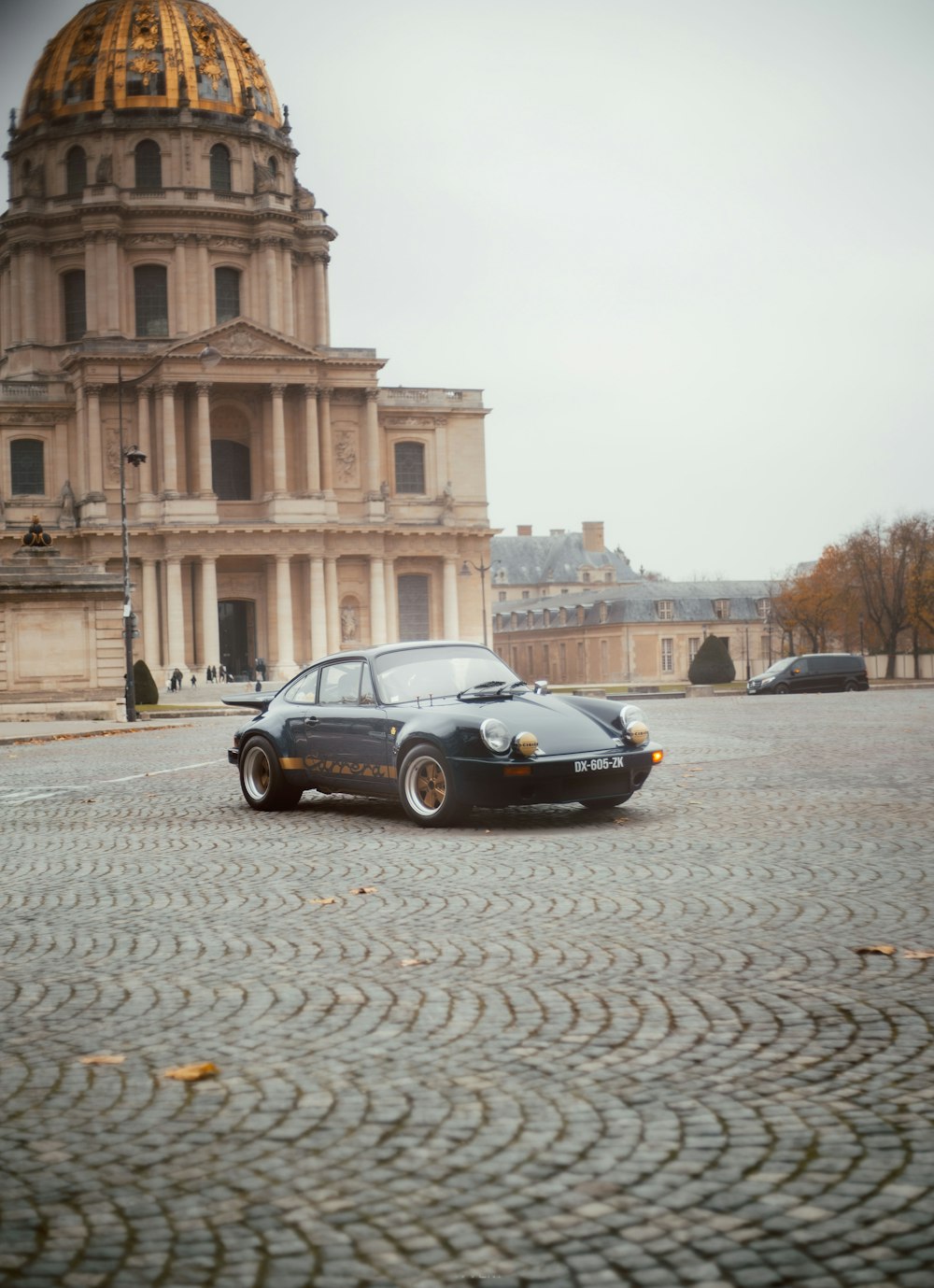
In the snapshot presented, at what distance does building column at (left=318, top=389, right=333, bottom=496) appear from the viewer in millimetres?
78438

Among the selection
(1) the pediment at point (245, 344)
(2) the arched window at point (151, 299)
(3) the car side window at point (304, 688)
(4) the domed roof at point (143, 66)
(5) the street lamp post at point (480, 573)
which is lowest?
(3) the car side window at point (304, 688)

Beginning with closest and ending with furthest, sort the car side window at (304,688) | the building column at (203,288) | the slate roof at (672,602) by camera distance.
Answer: the car side window at (304,688) < the building column at (203,288) < the slate roof at (672,602)

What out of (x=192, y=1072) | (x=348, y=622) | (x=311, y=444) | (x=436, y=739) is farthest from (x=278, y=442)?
(x=192, y=1072)

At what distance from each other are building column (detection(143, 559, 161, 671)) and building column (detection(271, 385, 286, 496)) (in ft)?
25.0

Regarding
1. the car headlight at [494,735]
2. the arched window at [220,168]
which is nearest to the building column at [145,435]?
the arched window at [220,168]

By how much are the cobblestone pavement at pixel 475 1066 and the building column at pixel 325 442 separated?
229ft

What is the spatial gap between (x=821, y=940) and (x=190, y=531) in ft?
230

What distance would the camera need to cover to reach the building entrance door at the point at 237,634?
79688mm

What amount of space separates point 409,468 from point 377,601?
893 centimetres

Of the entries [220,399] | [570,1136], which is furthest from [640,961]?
[220,399]

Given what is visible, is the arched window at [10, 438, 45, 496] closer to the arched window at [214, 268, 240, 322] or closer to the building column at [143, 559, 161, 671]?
the building column at [143, 559, 161, 671]

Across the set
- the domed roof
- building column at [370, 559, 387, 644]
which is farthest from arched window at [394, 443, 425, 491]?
the domed roof

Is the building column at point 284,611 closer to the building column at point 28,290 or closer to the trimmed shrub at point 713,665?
the building column at point 28,290

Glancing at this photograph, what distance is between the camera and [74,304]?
84.3m
